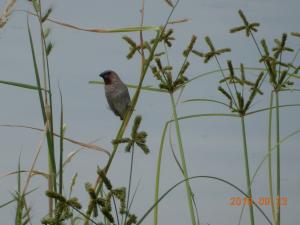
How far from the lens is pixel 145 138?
8.11 feet

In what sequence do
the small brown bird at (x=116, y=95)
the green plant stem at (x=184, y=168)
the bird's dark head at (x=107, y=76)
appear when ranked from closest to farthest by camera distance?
the green plant stem at (x=184, y=168), the small brown bird at (x=116, y=95), the bird's dark head at (x=107, y=76)

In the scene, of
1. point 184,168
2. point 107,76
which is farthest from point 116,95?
point 184,168

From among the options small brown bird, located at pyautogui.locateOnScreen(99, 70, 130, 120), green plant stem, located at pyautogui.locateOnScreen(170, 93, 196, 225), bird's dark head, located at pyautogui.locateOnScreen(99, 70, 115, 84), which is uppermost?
bird's dark head, located at pyautogui.locateOnScreen(99, 70, 115, 84)

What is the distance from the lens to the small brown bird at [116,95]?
25.5ft

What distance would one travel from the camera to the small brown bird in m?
7.77

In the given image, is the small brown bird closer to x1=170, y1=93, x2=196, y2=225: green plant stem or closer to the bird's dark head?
the bird's dark head

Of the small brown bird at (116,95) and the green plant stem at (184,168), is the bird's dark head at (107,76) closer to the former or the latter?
the small brown bird at (116,95)

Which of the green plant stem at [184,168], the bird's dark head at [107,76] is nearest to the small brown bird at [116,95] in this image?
the bird's dark head at [107,76]

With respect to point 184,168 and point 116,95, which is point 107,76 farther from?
point 184,168

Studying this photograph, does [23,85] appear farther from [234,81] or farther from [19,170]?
[234,81]

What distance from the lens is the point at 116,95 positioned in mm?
7926

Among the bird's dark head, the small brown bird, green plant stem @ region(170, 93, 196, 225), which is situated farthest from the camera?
the bird's dark head

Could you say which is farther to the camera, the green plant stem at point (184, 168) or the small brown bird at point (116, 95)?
the small brown bird at point (116, 95)

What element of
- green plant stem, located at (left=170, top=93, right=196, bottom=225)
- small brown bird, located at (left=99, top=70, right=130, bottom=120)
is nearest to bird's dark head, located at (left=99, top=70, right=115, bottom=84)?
small brown bird, located at (left=99, top=70, right=130, bottom=120)
